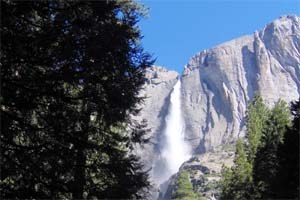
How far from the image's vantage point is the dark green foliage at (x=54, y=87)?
7371 mm

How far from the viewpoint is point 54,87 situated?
7730 mm

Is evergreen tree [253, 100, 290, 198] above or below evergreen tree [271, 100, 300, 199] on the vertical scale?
above

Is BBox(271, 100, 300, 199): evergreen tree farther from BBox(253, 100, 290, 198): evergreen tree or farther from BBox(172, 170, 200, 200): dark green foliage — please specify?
BBox(172, 170, 200, 200): dark green foliage

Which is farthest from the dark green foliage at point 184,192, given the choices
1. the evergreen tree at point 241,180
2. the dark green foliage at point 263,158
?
the evergreen tree at point 241,180

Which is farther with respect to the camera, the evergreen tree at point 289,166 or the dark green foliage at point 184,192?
the dark green foliage at point 184,192

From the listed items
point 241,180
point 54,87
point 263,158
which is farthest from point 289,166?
point 54,87

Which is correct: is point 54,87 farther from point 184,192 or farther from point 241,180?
point 184,192

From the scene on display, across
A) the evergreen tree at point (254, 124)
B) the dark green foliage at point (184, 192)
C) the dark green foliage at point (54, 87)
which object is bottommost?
the dark green foliage at point (54, 87)

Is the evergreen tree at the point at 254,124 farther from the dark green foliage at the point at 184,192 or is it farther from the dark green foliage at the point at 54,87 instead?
the dark green foliage at the point at 184,192

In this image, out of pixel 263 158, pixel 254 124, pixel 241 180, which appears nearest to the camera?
pixel 263 158

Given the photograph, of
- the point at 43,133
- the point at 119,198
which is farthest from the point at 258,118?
the point at 43,133

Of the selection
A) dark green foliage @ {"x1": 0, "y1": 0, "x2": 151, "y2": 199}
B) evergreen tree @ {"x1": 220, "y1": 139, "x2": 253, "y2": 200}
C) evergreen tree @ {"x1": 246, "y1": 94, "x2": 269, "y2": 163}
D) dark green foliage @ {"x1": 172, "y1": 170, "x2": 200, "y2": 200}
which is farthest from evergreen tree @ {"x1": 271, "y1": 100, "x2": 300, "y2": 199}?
dark green foliage @ {"x1": 172, "y1": 170, "x2": 200, "y2": 200}

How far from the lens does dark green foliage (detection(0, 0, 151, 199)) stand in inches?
290

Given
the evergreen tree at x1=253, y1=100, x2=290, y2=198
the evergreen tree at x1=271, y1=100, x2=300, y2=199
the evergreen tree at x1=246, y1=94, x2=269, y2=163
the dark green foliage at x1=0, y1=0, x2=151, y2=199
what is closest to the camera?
the dark green foliage at x1=0, y1=0, x2=151, y2=199
